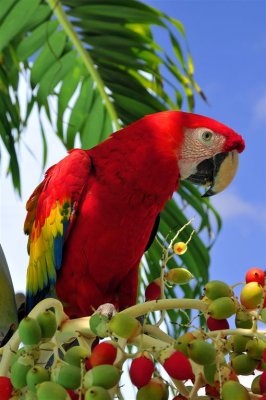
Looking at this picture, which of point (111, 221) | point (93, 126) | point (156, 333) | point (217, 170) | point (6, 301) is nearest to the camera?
point (156, 333)

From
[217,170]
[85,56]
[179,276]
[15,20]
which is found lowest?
[217,170]

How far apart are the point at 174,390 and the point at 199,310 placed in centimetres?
8

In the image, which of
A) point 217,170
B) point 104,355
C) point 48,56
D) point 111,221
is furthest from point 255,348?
point 48,56

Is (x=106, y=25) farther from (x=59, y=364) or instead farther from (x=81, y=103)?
(x=59, y=364)

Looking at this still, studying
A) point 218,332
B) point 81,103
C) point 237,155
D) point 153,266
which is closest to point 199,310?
point 218,332

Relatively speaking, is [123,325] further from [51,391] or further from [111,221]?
[111,221]

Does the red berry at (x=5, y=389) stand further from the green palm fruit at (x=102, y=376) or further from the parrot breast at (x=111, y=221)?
the parrot breast at (x=111, y=221)

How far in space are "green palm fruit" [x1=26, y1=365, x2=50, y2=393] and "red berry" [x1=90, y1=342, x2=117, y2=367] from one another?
4 cm

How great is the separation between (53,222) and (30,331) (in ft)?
2.07

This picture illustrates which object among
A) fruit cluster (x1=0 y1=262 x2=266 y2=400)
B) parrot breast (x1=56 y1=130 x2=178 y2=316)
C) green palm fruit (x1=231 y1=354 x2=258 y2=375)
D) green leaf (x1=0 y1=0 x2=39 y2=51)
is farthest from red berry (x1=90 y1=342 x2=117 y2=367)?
green leaf (x1=0 y1=0 x2=39 y2=51)

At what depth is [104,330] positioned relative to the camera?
0.50 m

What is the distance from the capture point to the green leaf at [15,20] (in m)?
1.62

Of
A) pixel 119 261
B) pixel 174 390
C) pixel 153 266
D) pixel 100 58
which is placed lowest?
pixel 153 266

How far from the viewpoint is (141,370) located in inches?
19.1
